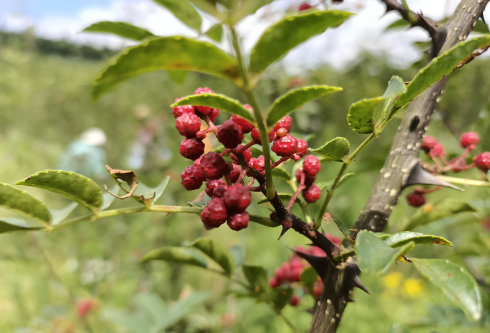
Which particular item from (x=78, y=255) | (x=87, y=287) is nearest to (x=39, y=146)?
(x=78, y=255)

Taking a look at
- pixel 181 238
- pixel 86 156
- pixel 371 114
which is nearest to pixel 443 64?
pixel 371 114

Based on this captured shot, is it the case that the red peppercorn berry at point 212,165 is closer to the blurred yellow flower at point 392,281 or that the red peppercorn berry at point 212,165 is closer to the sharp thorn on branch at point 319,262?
the sharp thorn on branch at point 319,262

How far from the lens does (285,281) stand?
2.80 ft

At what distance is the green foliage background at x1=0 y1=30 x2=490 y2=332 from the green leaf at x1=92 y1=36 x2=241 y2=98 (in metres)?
0.61

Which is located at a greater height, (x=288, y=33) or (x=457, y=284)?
(x=288, y=33)

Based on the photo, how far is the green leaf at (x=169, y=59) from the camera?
8.2 inches

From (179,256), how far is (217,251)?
3.4 inches

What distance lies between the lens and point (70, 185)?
422 mm

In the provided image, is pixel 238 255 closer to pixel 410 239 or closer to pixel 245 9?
pixel 410 239

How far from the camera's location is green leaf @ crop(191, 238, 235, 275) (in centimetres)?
60

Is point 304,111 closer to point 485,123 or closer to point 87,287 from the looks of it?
point 485,123

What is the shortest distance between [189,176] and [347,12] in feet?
0.85

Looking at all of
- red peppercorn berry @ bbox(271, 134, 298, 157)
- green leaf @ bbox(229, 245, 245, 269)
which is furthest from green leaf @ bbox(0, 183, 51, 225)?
green leaf @ bbox(229, 245, 245, 269)

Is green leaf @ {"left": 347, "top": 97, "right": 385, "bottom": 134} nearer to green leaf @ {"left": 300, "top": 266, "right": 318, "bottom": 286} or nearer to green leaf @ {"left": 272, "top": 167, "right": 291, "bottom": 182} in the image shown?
green leaf @ {"left": 272, "top": 167, "right": 291, "bottom": 182}
